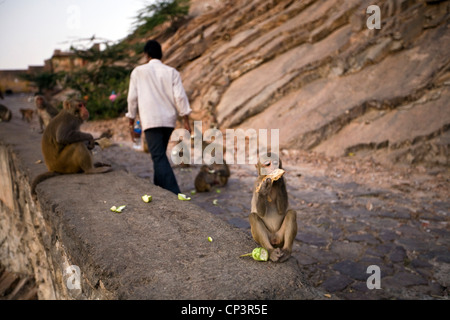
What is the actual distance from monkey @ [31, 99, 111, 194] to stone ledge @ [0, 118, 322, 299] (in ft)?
0.54

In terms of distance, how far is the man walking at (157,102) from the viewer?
4.66 meters

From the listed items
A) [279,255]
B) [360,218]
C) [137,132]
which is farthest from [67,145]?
[360,218]

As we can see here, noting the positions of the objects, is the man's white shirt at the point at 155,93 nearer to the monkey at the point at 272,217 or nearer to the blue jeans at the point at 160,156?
the blue jeans at the point at 160,156

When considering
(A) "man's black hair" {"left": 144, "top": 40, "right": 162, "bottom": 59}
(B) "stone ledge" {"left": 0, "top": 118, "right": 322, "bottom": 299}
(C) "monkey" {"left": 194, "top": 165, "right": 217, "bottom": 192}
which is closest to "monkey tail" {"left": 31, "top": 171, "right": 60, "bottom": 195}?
Result: (B) "stone ledge" {"left": 0, "top": 118, "right": 322, "bottom": 299}

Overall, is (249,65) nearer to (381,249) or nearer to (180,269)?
(381,249)

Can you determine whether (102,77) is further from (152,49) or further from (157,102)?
(157,102)

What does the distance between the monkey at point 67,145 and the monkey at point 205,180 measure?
168cm

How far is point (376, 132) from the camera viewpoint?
7.81m

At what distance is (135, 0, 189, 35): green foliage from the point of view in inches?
625

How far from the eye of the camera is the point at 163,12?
15.9 meters

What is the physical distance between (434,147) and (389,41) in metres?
3.42

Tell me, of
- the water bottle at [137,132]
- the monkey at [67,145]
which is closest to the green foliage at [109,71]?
the water bottle at [137,132]

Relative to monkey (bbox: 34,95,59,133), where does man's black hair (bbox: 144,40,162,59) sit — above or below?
above

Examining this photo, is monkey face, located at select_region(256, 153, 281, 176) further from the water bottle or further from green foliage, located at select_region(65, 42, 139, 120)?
green foliage, located at select_region(65, 42, 139, 120)
